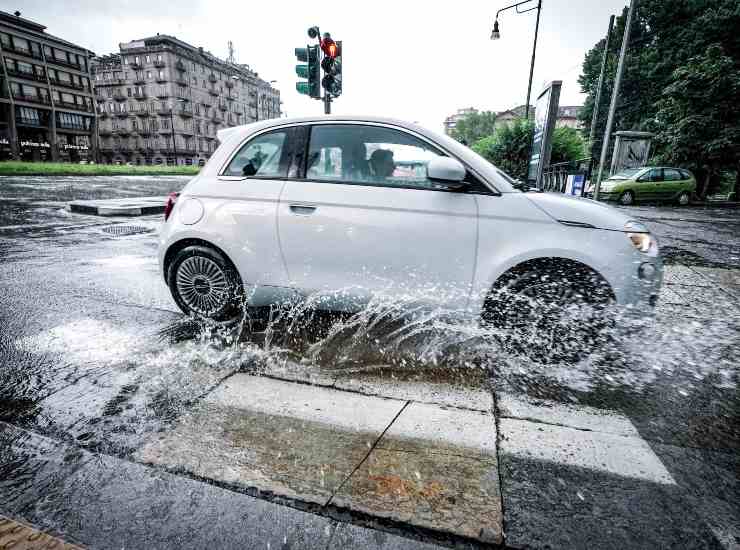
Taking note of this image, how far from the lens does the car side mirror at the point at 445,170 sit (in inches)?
101

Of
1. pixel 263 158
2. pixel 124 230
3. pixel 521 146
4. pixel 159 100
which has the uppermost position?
pixel 159 100

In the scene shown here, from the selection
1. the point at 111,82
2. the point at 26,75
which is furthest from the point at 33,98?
the point at 111,82

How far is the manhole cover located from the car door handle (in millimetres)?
5964

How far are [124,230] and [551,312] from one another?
820 cm

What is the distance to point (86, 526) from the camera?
4.80 feet

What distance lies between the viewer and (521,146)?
496 inches

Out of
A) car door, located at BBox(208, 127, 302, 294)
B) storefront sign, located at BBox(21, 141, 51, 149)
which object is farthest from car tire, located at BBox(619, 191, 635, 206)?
storefront sign, located at BBox(21, 141, 51, 149)

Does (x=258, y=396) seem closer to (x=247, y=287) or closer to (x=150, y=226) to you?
(x=247, y=287)

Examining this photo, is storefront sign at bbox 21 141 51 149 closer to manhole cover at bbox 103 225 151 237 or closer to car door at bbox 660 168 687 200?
manhole cover at bbox 103 225 151 237

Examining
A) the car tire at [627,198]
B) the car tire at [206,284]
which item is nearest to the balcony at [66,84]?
the car tire at [627,198]

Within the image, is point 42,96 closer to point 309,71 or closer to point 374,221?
point 309,71

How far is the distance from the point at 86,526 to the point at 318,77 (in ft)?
27.9

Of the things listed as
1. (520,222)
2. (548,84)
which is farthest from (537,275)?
(548,84)

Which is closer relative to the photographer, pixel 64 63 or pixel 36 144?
pixel 36 144
